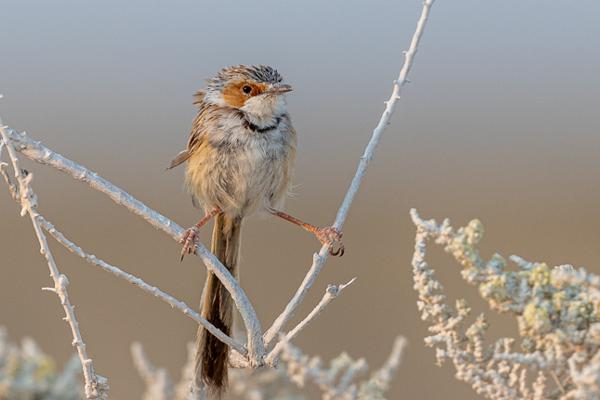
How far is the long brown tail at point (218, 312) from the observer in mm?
2982

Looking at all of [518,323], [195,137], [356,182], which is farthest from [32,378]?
[195,137]

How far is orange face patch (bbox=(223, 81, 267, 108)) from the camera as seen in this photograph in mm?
3760

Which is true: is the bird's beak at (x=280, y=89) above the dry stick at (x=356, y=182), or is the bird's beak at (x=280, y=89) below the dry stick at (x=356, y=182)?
above

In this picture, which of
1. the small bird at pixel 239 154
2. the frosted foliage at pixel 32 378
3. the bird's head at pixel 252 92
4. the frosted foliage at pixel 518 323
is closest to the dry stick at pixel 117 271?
the frosted foliage at pixel 32 378

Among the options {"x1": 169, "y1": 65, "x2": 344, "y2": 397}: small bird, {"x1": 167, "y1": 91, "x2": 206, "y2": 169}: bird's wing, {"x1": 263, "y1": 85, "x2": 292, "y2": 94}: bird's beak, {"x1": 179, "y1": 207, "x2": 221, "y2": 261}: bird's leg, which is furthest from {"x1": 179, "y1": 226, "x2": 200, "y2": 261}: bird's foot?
{"x1": 263, "y1": 85, "x2": 292, "y2": 94}: bird's beak

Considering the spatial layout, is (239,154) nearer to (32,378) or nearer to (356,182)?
(356,182)

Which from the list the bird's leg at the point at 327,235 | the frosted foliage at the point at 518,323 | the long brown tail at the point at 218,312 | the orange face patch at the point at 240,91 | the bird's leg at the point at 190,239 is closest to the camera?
the frosted foliage at the point at 518,323

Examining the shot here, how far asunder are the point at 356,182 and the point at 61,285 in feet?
3.27

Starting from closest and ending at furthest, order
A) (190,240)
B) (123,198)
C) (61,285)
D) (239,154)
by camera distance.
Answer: (61,285), (123,198), (190,240), (239,154)

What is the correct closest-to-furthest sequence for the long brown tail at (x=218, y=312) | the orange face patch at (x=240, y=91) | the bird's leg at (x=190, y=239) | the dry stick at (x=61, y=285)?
the dry stick at (x=61, y=285)
the long brown tail at (x=218, y=312)
the bird's leg at (x=190, y=239)
the orange face patch at (x=240, y=91)

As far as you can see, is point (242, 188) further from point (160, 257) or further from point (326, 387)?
point (160, 257)

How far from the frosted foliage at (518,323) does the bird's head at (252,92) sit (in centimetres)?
191

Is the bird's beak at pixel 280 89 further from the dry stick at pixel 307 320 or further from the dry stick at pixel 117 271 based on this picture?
the dry stick at pixel 117 271

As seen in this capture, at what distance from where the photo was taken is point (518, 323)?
5.85ft
